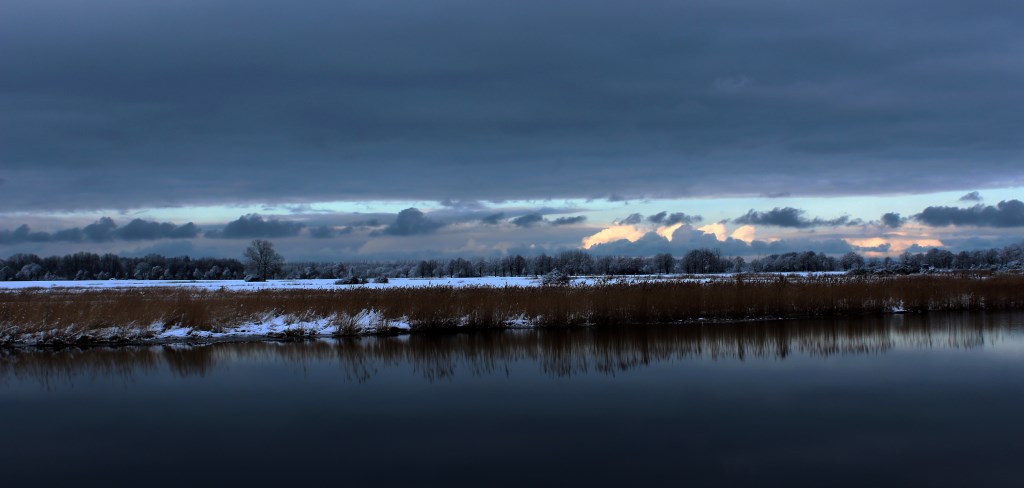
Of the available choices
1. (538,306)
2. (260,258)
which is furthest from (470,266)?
(538,306)

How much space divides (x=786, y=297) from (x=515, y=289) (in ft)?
33.2

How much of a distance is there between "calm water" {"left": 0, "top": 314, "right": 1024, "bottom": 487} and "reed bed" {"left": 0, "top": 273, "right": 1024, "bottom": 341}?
10.5 feet

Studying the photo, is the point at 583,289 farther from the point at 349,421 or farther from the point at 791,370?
the point at 349,421

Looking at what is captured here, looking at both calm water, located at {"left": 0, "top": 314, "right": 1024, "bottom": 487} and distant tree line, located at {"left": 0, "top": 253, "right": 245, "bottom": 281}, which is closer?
calm water, located at {"left": 0, "top": 314, "right": 1024, "bottom": 487}

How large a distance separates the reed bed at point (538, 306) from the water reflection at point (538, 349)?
49.6 inches

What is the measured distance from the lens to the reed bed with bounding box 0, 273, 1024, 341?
20.9m

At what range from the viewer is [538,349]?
17.0 m

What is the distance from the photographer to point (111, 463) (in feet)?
28.0

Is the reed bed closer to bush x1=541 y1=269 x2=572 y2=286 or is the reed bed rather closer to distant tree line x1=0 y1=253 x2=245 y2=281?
bush x1=541 y1=269 x2=572 y2=286

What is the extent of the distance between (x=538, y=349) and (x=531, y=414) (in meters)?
6.66

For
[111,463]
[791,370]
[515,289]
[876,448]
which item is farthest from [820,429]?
[515,289]

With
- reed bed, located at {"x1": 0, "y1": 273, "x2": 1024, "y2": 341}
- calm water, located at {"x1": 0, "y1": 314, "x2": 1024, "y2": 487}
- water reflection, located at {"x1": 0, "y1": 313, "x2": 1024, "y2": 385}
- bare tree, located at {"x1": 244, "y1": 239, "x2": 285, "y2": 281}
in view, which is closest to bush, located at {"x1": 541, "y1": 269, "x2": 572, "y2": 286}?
reed bed, located at {"x1": 0, "y1": 273, "x2": 1024, "y2": 341}

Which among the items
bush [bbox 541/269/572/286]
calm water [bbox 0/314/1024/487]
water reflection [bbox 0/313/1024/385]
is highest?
bush [bbox 541/269/572/286]

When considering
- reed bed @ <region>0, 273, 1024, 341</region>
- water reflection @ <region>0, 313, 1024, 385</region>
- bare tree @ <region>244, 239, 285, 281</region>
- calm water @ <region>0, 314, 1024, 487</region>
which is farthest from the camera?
bare tree @ <region>244, 239, 285, 281</region>
